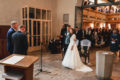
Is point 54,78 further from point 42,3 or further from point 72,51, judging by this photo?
point 42,3

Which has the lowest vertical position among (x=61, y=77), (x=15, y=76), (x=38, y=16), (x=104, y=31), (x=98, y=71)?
A: (x=61, y=77)

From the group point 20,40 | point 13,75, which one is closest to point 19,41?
point 20,40

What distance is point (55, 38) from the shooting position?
8312 millimetres

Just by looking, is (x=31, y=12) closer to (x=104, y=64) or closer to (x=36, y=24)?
(x=36, y=24)

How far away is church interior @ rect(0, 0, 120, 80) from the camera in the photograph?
3781mm

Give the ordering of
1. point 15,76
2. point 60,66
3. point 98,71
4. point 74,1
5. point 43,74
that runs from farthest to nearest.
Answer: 1. point 74,1
2. point 60,66
3. point 43,74
4. point 98,71
5. point 15,76

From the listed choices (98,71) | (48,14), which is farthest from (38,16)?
(98,71)

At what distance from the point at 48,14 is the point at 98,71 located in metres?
Result: 5.51

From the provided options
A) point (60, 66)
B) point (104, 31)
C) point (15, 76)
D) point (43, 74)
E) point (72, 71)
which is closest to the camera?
point (15, 76)

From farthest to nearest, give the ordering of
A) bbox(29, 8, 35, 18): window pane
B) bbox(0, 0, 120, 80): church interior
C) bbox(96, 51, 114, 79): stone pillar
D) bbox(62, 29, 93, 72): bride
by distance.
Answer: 1. bbox(29, 8, 35, 18): window pane
2. bbox(62, 29, 93, 72): bride
3. bbox(0, 0, 120, 80): church interior
4. bbox(96, 51, 114, 79): stone pillar

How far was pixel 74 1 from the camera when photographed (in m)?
8.32

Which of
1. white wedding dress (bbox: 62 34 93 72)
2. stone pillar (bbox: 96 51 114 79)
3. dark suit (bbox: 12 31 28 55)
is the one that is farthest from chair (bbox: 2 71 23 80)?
white wedding dress (bbox: 62 34 93 72)

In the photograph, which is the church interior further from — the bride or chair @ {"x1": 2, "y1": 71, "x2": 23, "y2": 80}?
the bride

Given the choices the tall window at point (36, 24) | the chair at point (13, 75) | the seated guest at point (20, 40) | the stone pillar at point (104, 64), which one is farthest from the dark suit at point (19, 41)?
the tall window at point (36, 24)
